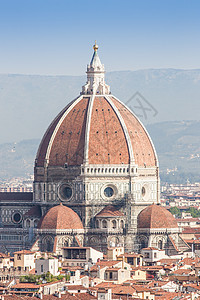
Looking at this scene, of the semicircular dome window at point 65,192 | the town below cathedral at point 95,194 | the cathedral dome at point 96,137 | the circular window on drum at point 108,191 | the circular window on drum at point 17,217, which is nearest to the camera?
the town below cathedral at point 95,194

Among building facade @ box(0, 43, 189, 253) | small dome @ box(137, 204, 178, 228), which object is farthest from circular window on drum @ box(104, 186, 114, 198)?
small dome @ box(137, 204, 178, 228)

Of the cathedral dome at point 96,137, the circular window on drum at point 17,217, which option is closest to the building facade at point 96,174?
the cathedral dome at point 96,137

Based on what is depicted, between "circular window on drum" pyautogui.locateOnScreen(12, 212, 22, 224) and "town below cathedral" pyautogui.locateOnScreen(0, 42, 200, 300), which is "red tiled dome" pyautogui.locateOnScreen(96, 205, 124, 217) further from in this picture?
"circular window on drum" pyautogui.locateOnScreen(12, 212, 22, 224)


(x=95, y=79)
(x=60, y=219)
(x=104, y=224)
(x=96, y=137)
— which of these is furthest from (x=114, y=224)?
(x=95, y=79)

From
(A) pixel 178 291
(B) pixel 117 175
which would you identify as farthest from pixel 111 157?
(A) pixel 178 291

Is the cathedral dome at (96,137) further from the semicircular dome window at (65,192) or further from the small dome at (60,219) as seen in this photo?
the small dome at (60,219)

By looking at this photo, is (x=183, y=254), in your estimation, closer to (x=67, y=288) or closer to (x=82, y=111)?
(x=82, y=111)
